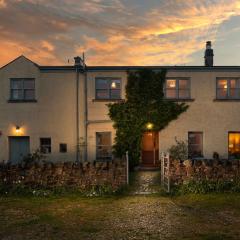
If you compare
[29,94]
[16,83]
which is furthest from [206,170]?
[16,83]

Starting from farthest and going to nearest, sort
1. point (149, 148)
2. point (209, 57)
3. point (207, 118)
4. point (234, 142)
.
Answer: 1. point (209, 57)
2. point (149, 148)
3. point (234, 142)
4. point (207, 118)

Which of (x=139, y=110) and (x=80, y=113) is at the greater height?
(x=139, y=110)

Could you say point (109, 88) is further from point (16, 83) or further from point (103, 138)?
point (16, 83)

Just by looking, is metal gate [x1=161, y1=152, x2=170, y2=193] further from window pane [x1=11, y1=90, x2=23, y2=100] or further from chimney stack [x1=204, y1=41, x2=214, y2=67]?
chimney stack [x1=204, y1=41, x2=214, y2=67]

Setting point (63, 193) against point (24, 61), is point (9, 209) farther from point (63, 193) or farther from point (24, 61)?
point (24, 61)

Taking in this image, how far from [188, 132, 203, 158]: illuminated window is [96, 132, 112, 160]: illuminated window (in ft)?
17.2

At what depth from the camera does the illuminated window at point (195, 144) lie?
26.1m

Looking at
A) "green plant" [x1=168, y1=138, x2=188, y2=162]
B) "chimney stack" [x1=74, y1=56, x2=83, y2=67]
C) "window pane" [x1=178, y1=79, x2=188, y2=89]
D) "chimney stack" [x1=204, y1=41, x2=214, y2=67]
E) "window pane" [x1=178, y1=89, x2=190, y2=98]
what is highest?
"chimney stack" [x1=204, y1=41, x2=214, y2=67]

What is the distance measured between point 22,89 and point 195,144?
11892mm

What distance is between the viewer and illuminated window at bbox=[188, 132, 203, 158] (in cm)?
2609

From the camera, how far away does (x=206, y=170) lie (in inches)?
645

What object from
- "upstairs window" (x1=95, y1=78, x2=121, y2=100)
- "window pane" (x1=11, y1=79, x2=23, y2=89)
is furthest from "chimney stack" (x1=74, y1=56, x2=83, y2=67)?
"window pane" (x1=11, y1=79, x2=23, y2=89)

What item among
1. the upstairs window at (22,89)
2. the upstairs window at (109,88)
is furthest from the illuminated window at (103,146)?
the upstairs window at (22,89)

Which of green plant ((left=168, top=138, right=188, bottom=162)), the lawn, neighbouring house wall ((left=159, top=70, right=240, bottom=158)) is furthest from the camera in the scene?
neighbouring house wall ((left=159, top=70, right=240, bottom=158))
